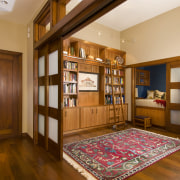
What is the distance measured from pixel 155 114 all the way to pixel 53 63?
4.01 m

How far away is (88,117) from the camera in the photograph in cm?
450

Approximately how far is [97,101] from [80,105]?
29.1 inches

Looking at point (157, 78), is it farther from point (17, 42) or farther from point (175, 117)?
point (17, 42)

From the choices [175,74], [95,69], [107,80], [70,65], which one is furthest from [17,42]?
[175,74]

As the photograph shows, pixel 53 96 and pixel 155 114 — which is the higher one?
pixel 53 96

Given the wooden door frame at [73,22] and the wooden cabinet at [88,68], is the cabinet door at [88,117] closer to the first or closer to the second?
the wooden cabinet at [88,68]

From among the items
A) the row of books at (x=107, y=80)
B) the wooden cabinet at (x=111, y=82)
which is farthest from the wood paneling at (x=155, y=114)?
the row of books at (x=107, y=80)

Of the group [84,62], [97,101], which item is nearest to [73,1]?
[84,62]

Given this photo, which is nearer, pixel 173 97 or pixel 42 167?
pixel 42 167

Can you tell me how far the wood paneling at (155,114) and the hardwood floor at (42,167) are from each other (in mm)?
2076

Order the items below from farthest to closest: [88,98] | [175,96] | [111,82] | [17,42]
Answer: [111,82], [88,98], [175,96], [17,42]

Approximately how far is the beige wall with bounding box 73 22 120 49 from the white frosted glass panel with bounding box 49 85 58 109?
2.57 m

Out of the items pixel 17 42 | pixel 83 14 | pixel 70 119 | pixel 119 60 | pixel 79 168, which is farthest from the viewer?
pixel 119 60

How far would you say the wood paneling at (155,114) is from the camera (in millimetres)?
4852
